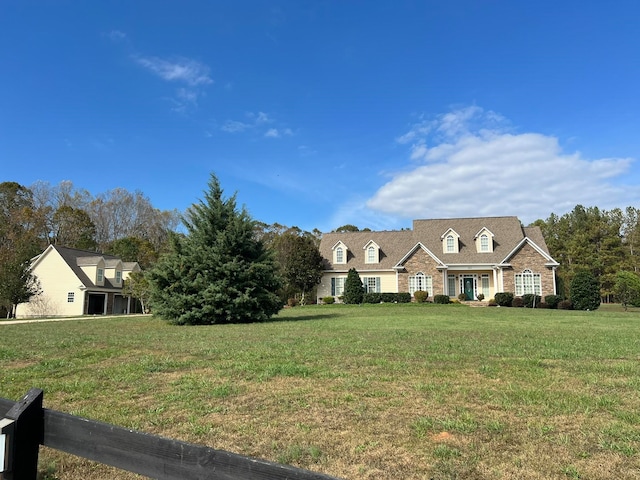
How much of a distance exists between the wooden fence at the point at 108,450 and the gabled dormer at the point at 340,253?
36.1 m

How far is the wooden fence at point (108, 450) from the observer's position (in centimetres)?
195

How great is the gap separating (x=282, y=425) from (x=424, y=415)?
5.05ft

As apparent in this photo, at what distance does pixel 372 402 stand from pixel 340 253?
110 ft

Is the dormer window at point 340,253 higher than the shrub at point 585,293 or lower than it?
higher

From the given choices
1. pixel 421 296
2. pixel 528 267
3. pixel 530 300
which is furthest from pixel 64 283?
pixel 528 267

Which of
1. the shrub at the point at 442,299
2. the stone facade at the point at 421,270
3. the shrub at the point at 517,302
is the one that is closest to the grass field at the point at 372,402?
the shrub at the point at 442,299

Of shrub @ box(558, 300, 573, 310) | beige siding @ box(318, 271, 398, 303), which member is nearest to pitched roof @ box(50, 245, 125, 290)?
beige siding @ box(318, 271, 398, 303)

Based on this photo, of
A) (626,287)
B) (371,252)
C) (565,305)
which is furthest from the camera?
(371,252)

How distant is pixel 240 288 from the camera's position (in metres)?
18.9

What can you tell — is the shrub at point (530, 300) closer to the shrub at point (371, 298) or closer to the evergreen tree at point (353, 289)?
the shrub at point (371, 298)

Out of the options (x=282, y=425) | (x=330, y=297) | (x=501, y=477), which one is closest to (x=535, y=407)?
(x=501, y=477)

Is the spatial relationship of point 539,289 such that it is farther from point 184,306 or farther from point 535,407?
point 535,407

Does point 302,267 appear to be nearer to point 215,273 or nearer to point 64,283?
point 215,273

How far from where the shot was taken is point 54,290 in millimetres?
38656
